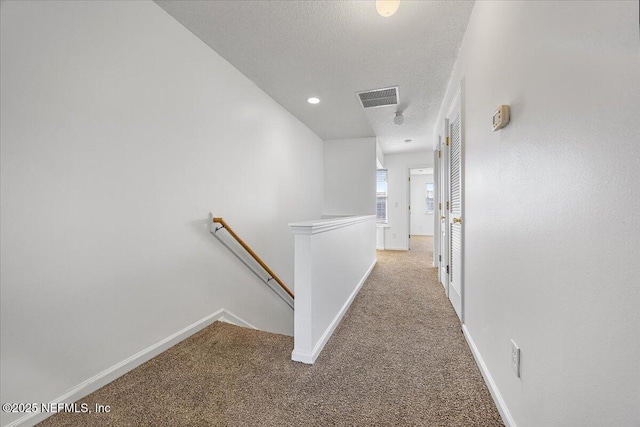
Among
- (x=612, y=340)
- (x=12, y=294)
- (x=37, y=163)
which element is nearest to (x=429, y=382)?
(x=612, y=340)

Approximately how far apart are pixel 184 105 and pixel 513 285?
7.85 feet

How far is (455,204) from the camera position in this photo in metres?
2.62

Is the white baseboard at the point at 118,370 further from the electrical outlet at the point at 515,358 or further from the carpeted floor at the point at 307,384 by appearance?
the electrical outlet at the point at 515,358

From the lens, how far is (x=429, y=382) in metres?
1.54

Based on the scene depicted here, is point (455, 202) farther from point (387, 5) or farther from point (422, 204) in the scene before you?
point (422, 204)

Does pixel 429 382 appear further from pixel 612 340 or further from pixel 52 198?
pixel 52 198

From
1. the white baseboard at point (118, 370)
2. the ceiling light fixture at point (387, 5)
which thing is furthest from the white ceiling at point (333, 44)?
the white baseboard at point (118, 370)

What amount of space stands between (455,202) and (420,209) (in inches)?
299

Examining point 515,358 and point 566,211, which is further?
point 515,358

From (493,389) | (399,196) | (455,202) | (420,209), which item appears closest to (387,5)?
(455,202)

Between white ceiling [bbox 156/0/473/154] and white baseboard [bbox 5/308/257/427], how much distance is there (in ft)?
7.67

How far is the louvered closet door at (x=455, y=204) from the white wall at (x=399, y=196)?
11.7ft

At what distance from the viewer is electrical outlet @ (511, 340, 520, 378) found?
1112mm

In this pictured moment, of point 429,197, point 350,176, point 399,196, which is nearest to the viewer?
point 350,176
